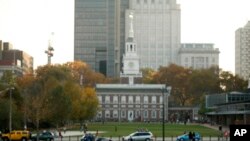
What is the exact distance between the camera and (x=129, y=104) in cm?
15775

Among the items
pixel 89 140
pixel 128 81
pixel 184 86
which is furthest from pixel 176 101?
pixel 89 140

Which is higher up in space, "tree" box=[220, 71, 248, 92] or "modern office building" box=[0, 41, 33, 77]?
"modern office building" box=[0, 41, 33, 77]

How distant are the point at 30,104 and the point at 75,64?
4036 inches

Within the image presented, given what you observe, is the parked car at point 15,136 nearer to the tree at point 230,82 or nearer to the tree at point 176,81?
the tree at point 230,82

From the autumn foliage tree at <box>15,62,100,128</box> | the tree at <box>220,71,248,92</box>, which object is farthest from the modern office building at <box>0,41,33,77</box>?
the autumn foliage tree at <box>15,62,100,128</box>

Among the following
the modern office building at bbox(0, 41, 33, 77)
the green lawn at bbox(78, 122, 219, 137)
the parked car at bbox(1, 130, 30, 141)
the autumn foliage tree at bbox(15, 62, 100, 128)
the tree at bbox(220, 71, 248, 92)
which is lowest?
the green lawn at bbox(78, 122, 219, 137)

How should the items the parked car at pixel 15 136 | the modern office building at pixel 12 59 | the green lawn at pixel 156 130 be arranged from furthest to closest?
1. the modern office building at pixel 12 59
2. the green lawn at pixel 156 130
3. the parked car at pixel 15 136

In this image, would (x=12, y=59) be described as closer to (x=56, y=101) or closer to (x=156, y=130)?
(x=56, y=101)

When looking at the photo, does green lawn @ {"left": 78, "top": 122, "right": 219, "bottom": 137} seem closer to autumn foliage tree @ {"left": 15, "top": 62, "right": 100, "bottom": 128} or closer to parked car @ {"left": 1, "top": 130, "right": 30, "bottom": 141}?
autumn foliage tree @ {"left": 15, "top": 62, "right": 100, "bottom": 128}

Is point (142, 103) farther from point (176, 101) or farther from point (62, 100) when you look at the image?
point (62, 100)

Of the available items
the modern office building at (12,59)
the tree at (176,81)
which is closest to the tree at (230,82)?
the tree at (176,81)

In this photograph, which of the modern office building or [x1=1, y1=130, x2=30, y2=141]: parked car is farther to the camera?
the modern office building

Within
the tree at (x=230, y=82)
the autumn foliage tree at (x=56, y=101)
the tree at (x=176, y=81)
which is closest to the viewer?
the autumn foliage tree at (x=56, y=101)

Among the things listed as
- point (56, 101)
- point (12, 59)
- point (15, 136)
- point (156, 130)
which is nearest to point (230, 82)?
point (12, 59)
